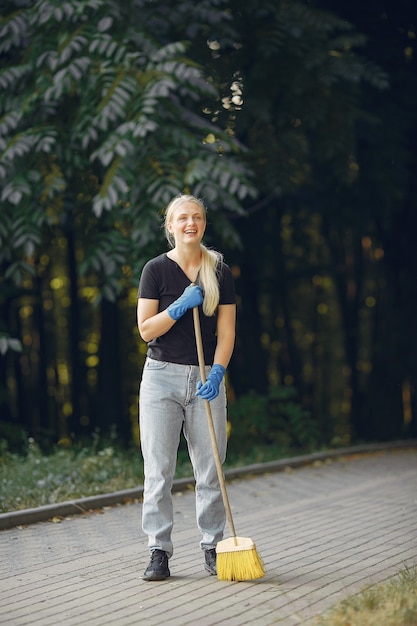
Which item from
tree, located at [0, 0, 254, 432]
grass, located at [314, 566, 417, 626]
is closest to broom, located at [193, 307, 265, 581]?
grass, located at [314, 566, 417, 626]

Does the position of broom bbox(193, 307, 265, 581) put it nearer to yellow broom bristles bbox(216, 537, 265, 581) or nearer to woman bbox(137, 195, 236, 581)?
yellow broom bristles bbox(216, 537, 265, 581)

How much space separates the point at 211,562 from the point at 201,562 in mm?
530

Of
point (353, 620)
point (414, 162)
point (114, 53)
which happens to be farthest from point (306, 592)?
point (414, 162)

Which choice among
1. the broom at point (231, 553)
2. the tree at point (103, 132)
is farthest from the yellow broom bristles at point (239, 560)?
the tree at point (103, 132)

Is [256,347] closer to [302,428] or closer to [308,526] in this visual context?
[302,428]

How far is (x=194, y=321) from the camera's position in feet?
20.4

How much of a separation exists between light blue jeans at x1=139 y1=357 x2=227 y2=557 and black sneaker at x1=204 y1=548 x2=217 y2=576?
4cm

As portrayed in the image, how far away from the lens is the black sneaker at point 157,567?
20.5 feet

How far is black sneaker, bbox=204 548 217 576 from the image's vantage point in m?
6.36

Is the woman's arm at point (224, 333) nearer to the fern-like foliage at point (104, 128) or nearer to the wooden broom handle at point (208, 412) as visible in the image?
the wooden broom handle at point (208, 412)

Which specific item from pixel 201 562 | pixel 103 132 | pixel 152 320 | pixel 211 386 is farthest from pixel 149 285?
pixel 103 132

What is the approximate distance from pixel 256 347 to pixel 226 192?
7.94m

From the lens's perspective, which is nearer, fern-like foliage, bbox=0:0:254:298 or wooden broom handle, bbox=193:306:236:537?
wooden broom handle, bbox=193:306:236:537

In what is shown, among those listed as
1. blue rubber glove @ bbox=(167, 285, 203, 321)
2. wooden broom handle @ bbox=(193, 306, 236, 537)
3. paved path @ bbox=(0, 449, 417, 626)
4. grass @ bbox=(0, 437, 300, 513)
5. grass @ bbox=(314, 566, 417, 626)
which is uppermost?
blue rubber glove @ bbox=(167, 285, 203, 321)
